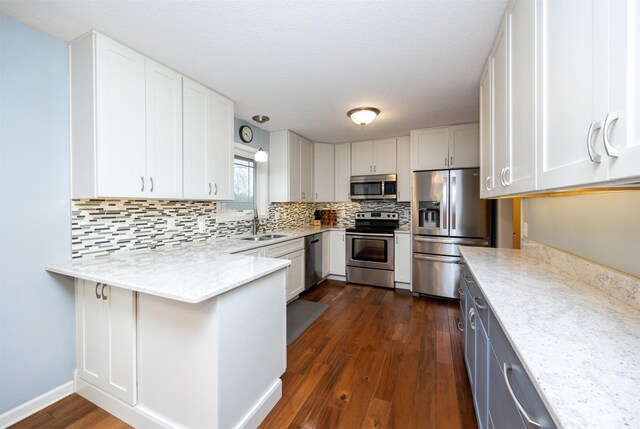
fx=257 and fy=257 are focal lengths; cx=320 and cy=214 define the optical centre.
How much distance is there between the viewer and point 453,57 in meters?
1.91

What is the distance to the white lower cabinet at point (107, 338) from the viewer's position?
4.86 ft

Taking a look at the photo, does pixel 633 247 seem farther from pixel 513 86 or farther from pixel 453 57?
pixel 453 57

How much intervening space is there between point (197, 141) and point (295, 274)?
1943mm

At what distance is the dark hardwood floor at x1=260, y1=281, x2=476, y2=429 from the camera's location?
156 cm

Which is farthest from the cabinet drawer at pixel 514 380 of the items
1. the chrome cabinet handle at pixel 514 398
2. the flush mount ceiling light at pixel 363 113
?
the flush mount ceiling light at pixel 363 113

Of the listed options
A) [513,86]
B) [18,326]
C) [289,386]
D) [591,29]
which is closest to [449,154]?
[513,86]

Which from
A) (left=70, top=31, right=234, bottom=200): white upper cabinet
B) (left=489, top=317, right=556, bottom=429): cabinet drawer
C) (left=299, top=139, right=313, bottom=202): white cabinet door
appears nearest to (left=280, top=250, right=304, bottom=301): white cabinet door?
(left=299, top=139, right=313, bottom=202): white cabinet door

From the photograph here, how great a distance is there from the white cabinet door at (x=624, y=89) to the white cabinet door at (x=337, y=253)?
365 centimetres

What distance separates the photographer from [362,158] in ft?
14.2

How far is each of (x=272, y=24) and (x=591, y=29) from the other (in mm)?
1500

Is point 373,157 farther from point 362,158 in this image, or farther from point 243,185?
point 243,185

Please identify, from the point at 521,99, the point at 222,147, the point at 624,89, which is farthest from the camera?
the point at 222,147

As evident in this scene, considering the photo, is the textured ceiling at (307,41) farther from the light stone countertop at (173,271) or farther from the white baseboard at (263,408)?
the white baseboard at (263,408)

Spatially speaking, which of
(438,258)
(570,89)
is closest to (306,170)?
(438,258)
